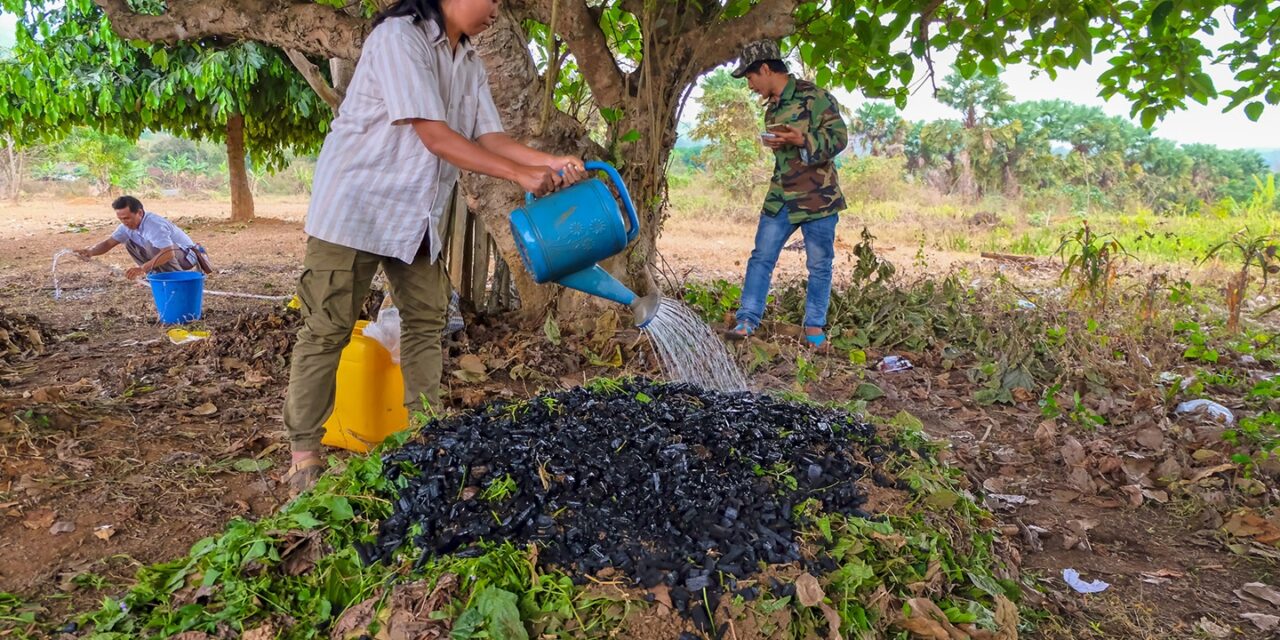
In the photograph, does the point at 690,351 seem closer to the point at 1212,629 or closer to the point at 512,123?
the point at 512,123

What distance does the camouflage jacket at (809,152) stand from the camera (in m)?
4.13

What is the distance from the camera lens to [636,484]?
194 cm

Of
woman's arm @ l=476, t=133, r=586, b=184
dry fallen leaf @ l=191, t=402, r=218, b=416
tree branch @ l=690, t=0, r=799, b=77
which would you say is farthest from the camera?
tree branch @ l=690, t=0, r=799, b=77

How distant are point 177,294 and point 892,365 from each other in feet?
13.2

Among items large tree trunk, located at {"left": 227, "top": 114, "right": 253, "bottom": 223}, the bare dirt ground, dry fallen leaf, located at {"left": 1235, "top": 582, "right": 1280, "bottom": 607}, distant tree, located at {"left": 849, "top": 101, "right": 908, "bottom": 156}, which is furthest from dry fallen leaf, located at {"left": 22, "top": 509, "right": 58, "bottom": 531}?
distant tree, located at {"left": 849, "top": 101, "right": 908, "bottom": 156}

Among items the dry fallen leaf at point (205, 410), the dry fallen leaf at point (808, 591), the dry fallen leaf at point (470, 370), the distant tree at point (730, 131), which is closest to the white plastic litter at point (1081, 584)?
the dry fallen leaf at point (808, 591)

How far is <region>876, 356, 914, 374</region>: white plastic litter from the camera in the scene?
4055 millimetres

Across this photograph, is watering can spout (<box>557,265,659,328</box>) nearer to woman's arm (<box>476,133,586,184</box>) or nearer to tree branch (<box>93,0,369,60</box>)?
woman's arm (<box>476,133,586,184</box>)

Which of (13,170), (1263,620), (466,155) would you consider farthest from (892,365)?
(13,170)

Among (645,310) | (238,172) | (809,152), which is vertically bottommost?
(645,310)

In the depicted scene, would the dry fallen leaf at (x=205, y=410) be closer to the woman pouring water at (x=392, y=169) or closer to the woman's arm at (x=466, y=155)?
the woman pouring water at (x=392, y=169)

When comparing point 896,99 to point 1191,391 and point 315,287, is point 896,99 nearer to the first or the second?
point 1191,391

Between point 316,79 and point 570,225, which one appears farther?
point 316,79

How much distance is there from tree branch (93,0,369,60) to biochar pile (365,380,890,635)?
2.28 m
